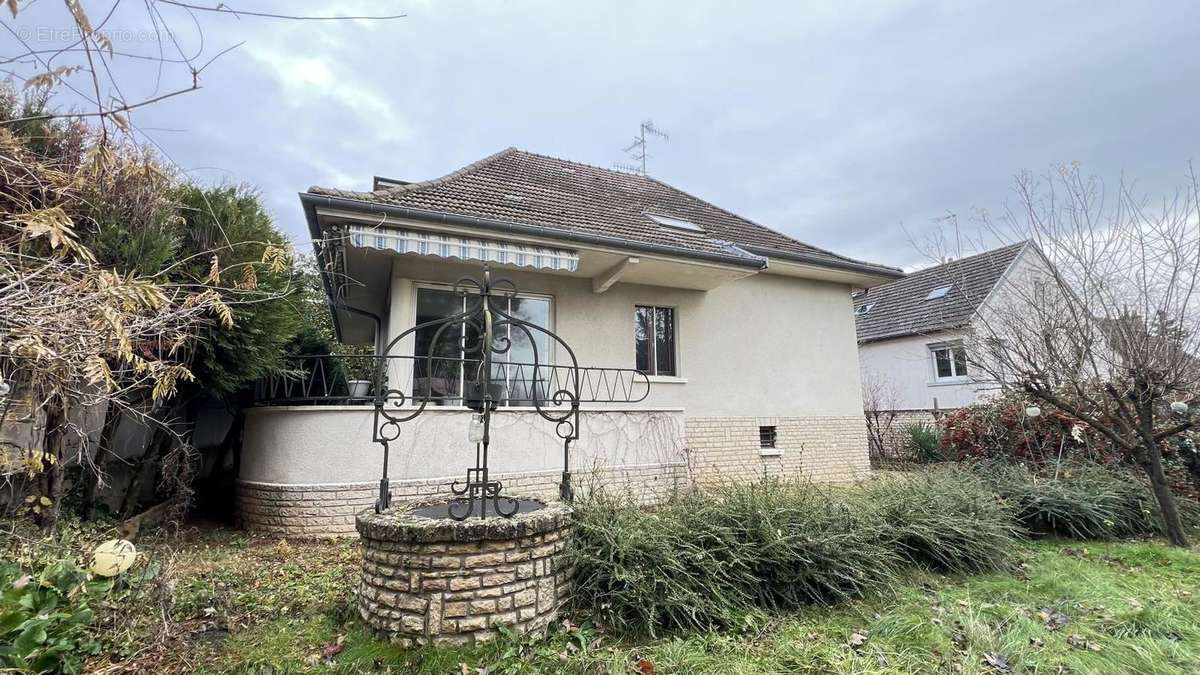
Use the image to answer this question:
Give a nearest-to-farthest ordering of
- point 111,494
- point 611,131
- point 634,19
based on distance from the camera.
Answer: point 634,19
point 111,494
point 611,131

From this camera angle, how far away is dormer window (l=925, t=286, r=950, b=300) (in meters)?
23.1

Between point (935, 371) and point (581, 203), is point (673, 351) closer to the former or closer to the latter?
point (581, 203)

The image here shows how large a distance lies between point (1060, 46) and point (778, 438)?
10039 mm

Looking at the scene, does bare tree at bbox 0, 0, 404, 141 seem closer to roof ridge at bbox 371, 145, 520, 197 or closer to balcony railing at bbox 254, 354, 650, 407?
balcony railing at bbox 254, 354, 650, 407

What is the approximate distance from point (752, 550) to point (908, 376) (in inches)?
849

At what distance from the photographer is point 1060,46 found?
9773 millimetres

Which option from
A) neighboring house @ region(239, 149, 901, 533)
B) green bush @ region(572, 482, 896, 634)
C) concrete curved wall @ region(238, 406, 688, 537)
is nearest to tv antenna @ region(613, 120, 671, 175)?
neighboring house @ region(239, 149, 901, 533)

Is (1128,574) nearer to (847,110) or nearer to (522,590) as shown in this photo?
(522,590)

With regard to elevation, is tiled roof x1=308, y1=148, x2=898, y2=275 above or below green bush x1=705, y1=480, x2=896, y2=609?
above

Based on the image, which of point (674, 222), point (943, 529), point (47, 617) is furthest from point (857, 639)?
point (674, 222)

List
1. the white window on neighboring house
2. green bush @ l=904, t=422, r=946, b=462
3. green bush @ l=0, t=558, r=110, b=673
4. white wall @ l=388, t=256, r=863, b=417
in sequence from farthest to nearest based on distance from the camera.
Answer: the white window on neighboring house
green bush @ l=904, t=422, r=946, b=462
white wall @ l=388, t=256, r=863, b=417
green bush @ l=0, t=558, r=110, b=673

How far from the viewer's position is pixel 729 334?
1357 centimetres

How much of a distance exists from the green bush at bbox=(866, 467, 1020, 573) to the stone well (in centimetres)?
459

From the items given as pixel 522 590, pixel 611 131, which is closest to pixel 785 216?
pixel 611 131
